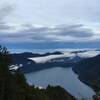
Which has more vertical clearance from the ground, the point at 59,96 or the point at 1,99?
the point at 1,99

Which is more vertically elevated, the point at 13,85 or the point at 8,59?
the point at 8,59

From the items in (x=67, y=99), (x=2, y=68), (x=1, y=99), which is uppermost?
A: (x=2, y=68)

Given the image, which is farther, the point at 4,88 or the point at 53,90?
the point at 53,90

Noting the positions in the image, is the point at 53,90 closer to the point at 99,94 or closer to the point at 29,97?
the point at 29,97

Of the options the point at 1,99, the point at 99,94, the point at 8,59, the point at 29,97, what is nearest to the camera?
the point at 99,94

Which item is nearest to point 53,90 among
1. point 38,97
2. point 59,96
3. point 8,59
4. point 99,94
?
point 59,96

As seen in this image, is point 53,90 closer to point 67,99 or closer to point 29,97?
point 67,99

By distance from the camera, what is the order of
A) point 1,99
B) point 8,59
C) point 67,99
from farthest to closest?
point 67,99 → point 8,59 → point 1,99

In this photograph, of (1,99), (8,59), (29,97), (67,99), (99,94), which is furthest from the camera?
(67,99)

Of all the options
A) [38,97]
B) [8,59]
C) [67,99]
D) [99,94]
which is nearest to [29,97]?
[38,97]
